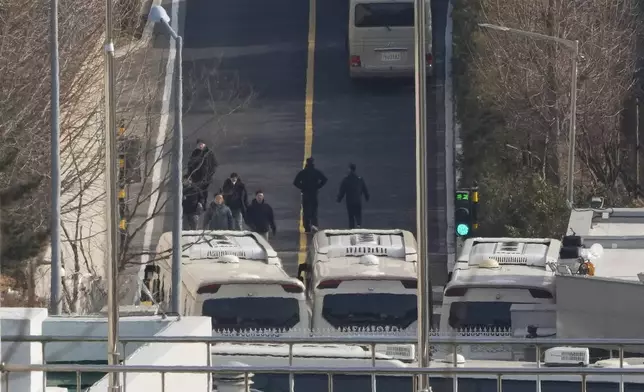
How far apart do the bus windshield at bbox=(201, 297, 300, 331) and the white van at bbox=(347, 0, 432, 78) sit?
22966mm

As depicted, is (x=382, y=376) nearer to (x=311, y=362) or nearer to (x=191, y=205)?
(x=311, y=362)

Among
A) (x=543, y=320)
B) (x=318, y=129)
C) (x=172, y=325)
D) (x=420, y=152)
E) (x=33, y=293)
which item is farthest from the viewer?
(x=318, y=129)

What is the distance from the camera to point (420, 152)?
9.43 m

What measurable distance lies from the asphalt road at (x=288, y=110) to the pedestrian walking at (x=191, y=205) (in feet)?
7.54

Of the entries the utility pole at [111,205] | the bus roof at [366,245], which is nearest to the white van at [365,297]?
the bus roof at [366,245]

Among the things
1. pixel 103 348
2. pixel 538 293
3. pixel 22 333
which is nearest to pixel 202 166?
pixel 538 293

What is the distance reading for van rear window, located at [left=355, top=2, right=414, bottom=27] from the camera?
4316cm

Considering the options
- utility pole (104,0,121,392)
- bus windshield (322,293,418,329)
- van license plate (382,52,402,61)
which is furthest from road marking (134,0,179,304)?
utility pole (104,0,121,392)

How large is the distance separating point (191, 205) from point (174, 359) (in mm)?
21142

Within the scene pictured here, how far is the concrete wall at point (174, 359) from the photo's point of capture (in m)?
10.5

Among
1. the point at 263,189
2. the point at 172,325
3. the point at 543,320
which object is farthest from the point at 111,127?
the point at 263,189

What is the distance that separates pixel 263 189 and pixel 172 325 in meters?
26.1

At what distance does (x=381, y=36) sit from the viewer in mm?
43156

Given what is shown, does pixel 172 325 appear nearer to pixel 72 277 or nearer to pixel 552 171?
pixel 72 277
